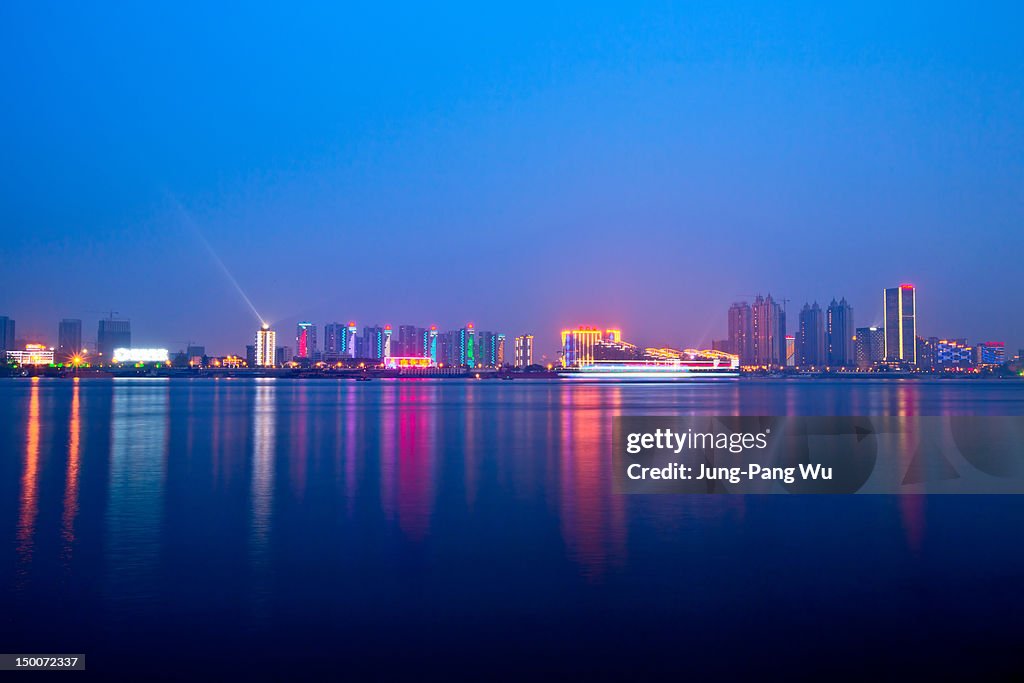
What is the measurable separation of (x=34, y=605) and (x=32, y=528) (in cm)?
399

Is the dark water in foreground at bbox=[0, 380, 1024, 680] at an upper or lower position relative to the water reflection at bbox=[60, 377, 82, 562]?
lower

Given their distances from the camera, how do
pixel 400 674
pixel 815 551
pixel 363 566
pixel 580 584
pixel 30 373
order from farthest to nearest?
pixel 30 373
pixel 815 551
pixel 363 566
pixel 580 584
pixel 400 674

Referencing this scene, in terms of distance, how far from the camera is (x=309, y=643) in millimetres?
Answer: 6352

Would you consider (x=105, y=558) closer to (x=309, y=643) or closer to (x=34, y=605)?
(x=34, y=605)

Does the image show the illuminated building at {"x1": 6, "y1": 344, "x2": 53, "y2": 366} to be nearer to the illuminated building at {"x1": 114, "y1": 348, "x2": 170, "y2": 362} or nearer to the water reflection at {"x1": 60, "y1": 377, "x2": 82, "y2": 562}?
the illuminated building at {"x1": 114, "y1": 348, "x2": 170, "y2": 362}

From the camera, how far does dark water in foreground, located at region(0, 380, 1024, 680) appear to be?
242 inches

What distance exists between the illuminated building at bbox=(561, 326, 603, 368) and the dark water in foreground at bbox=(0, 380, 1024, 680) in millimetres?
130260

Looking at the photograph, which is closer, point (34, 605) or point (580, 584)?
point (34, 605)

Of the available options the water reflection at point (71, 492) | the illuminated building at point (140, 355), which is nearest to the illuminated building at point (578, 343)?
the illuminated building at point (140, 355)

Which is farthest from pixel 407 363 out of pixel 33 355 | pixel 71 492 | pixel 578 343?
pixel 71 492

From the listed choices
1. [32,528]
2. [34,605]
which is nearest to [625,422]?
[32,528]

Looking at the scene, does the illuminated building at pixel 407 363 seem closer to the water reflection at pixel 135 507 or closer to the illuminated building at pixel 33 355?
the illuminated building at pixel 33 355

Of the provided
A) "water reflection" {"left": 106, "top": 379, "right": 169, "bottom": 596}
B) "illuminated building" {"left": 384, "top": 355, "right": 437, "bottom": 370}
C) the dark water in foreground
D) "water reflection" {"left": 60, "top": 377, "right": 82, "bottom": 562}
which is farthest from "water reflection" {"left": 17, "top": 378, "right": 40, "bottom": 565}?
"illuminated building" {"left": 384, "top": 355, "right": 437, "bottom": 370}

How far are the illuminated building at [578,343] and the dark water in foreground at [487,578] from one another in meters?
130
